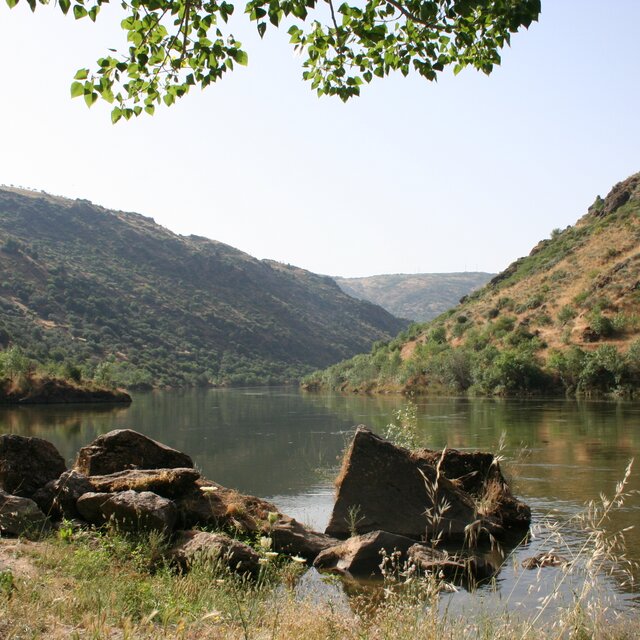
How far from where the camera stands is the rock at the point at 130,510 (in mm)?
9312

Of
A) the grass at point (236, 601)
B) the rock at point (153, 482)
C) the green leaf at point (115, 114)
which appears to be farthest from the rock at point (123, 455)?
the green leaf at point (115, 114)

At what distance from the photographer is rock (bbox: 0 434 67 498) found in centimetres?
1046

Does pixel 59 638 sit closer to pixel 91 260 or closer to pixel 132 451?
pixel 132 451

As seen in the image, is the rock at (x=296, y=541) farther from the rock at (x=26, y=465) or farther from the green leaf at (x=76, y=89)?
the green leaf at (x=76, y=89)

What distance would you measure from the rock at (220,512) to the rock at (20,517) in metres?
2.21

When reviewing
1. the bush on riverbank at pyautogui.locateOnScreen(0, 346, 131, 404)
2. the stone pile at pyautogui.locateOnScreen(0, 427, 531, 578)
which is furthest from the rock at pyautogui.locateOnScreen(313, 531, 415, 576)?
the bush on riverbank at pyautogui.locateOnScreen(0, 346, 131, 404)

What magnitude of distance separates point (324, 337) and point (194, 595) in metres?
159

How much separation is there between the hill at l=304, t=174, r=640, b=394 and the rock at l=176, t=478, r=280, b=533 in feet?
152

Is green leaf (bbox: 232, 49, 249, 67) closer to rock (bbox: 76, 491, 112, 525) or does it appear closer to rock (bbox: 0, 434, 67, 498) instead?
rock (bbox: 76, 491, 112, 525)

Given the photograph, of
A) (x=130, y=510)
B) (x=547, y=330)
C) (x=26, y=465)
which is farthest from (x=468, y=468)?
(x=547, y=330)

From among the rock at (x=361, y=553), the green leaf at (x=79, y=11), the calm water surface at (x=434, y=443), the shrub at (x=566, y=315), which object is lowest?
the calm water surface at (x=434, y=443)

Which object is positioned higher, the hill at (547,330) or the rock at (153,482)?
the hill at (547,330)

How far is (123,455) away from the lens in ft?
41.8

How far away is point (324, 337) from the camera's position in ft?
543
